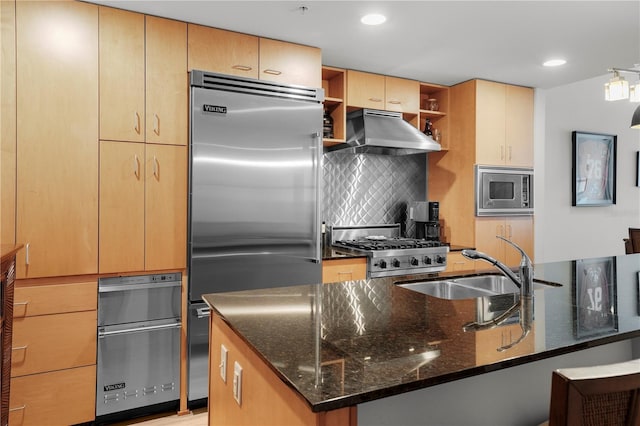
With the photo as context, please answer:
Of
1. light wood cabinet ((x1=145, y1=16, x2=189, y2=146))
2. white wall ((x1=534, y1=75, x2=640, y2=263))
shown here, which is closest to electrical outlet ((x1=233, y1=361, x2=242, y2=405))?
light wood cabinet ((x1=145, y1=16, x2=189, y2=146))

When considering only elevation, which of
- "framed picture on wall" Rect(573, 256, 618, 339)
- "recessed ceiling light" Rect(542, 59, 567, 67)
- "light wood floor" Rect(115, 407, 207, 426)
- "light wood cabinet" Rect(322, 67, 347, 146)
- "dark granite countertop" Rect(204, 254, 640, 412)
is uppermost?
"recessed ceiling light" Rect(542, 59, 567, 67)

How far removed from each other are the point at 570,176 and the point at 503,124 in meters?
1.69

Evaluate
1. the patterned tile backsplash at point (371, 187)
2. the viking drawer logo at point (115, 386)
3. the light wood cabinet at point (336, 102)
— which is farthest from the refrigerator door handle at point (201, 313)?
the light wood cabinet at point (336, 102)

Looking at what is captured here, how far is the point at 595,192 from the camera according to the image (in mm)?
5406

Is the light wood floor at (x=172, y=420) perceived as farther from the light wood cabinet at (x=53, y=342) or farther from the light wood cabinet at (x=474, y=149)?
the light wood cabinet at (x=474, y=149)

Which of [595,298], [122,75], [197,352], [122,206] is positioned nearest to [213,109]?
[122,75]

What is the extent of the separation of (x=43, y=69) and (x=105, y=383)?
183 centimetres

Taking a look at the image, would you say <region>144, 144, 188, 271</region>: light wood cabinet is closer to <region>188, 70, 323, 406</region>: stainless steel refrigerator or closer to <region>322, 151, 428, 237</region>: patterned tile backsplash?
<region>188, 70, 323, 406</region>: stainless steel refrigerator

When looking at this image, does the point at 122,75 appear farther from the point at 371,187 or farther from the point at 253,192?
the point at 371,187

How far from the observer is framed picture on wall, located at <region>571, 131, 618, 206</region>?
17.1ft

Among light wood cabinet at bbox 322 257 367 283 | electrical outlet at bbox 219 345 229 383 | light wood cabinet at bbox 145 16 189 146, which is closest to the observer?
electrical outlet at bbox 219 345 229 383

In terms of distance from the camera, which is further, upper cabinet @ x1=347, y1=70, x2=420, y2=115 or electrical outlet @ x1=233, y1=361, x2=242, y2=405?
upper cabinet @ x1=347, y1=70, x2=420, y2=115

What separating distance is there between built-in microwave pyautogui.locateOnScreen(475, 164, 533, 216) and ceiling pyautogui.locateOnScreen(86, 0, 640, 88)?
90cm

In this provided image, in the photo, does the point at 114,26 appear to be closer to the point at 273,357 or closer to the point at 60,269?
the point at 60,269
